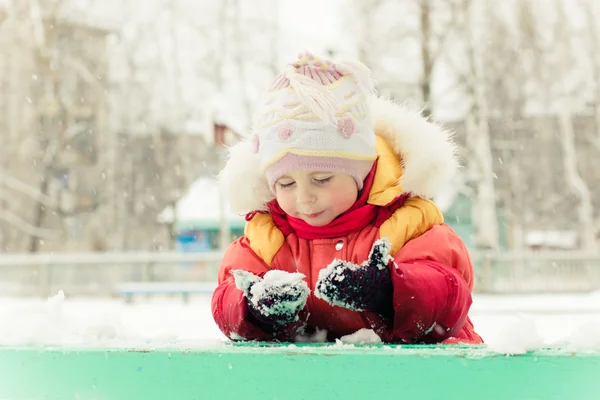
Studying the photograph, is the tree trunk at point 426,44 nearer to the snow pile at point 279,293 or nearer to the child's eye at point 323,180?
the child's eye at point 323,180

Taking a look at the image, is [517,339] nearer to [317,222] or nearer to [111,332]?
[317,222]

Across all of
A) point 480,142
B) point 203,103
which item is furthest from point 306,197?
point 203,103

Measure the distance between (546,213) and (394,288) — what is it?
27504 millimetres

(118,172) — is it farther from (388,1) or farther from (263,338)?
(263,338)

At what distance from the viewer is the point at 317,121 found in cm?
150

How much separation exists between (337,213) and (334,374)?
583mm

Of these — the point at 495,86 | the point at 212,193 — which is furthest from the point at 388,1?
the point at 212,193

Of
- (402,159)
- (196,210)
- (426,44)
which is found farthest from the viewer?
(196,210)

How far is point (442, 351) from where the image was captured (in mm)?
999

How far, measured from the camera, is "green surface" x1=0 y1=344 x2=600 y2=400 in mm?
956

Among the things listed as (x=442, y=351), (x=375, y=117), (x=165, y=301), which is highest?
(x=375, y=117)

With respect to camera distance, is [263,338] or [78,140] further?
[78,140]

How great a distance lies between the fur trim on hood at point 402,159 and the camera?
159 cm

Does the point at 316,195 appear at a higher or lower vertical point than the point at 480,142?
lower
